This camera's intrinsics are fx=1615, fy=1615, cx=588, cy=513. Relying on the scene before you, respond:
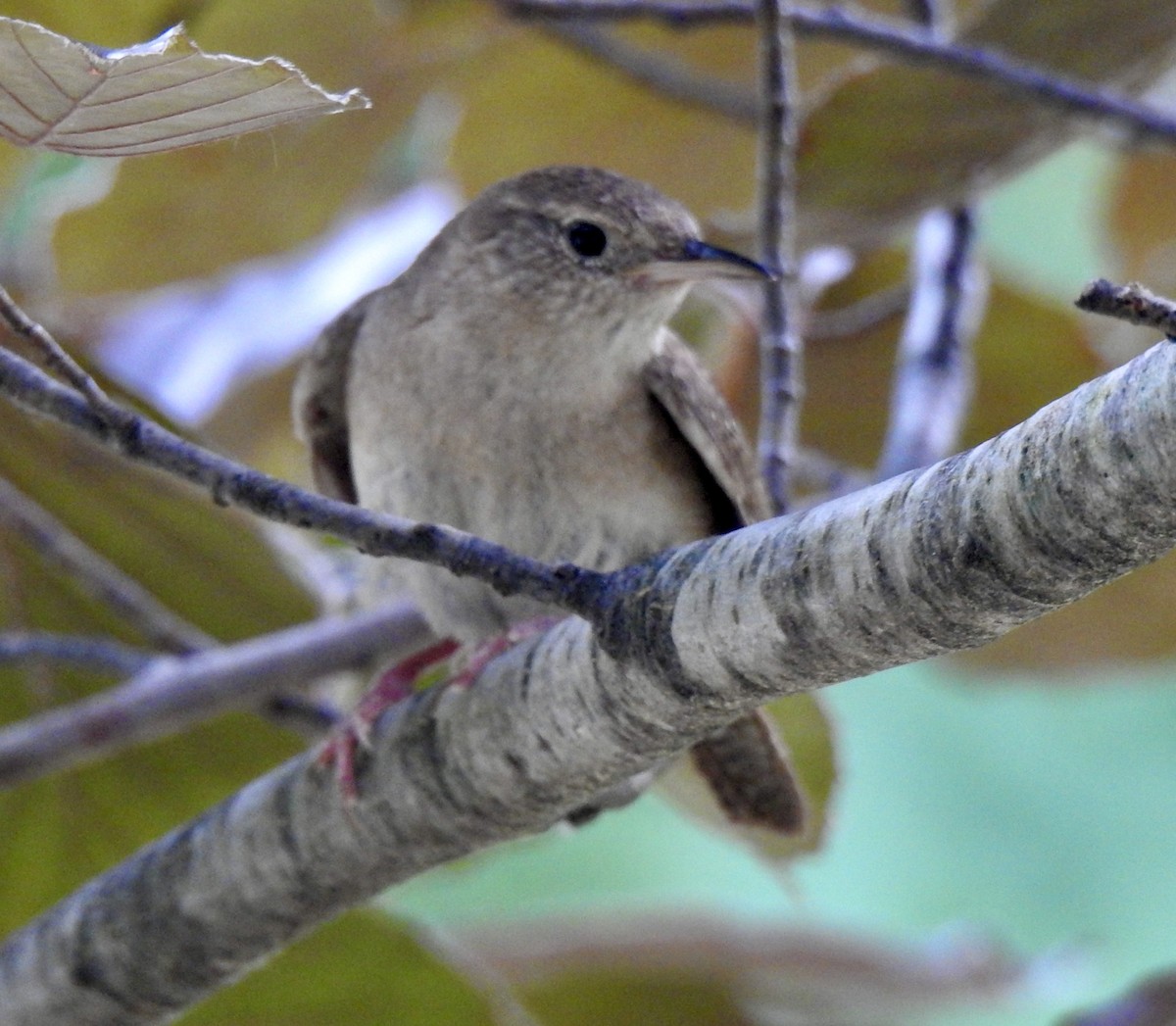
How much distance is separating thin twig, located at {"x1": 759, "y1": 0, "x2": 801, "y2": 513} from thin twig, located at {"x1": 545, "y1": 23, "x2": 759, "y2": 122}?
54cm

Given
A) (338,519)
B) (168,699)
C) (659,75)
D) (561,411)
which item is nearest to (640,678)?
(338,519)

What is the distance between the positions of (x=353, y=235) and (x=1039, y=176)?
2.69 metres

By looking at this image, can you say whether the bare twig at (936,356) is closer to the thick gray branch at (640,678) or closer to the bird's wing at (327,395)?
the bird's wing at (327,395)

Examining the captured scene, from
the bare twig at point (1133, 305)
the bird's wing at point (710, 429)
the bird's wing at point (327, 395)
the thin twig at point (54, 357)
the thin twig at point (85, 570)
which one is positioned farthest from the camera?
the bird's wing at point (327, 395)

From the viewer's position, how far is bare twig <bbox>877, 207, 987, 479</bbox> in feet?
8.70

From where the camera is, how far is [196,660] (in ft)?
8.29

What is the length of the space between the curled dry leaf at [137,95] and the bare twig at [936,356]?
1594 millimetres

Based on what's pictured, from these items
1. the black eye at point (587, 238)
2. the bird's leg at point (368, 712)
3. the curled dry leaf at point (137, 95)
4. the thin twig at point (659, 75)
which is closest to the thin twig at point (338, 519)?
the curled dry leaf at point (137, 95)

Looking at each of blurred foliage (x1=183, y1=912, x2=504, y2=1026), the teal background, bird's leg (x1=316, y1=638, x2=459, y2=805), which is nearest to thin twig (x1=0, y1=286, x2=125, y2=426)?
bird's leg (x1=316, y1=638, x2=459, y2=805)

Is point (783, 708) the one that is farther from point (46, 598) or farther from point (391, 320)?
point (46, 598)

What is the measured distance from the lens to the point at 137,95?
1122mm

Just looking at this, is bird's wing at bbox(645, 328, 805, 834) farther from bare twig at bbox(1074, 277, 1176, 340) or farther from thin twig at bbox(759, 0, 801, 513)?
bare twig at bbox(1074, 277, 1176, 340)

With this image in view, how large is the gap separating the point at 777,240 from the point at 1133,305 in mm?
1212

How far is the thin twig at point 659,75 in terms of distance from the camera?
2.98m
